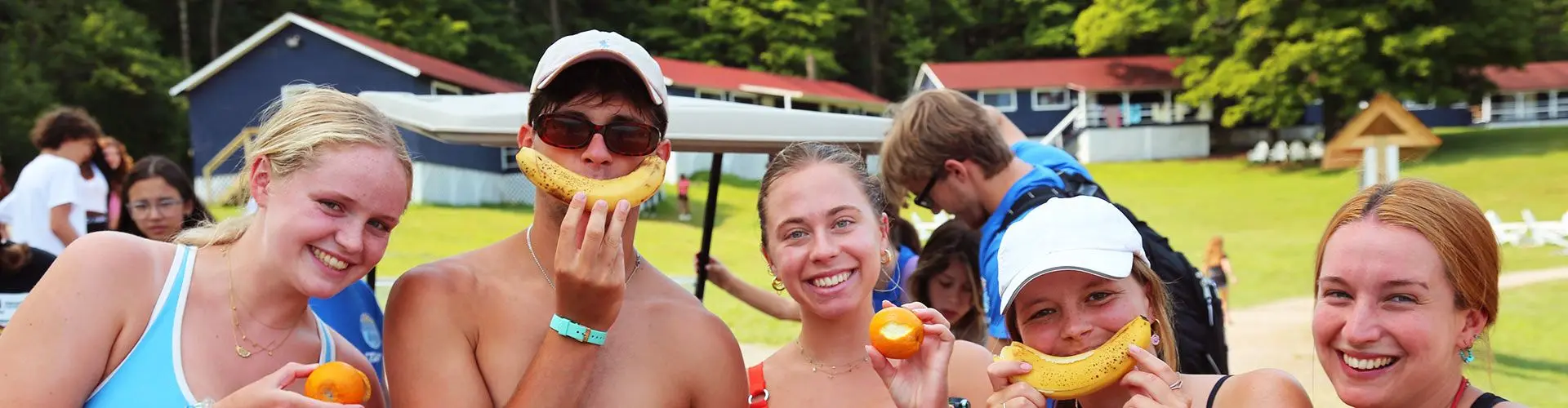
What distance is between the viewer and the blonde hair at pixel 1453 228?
8.63 ft

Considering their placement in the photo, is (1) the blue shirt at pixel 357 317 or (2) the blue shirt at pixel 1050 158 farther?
(2) the blue shirt at pixel 1050 158

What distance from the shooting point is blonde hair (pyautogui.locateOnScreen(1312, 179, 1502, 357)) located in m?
2.63

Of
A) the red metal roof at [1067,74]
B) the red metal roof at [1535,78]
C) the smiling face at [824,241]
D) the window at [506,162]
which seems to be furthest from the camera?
the red metal roof at [1535,78]

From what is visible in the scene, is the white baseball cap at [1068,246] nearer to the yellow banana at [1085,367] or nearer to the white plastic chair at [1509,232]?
the yellow banana at [1085,367]

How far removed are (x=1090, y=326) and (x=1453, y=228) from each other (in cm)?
90

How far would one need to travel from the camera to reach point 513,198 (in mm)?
37312

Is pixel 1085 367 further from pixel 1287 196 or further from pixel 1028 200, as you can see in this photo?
pixel 1287 196

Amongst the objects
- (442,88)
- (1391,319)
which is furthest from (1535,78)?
(1391,319)

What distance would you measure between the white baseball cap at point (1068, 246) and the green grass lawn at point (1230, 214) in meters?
10.8

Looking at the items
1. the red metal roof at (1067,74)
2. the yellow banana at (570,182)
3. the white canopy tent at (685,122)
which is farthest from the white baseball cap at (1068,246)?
the red metal roof at (1067,74)

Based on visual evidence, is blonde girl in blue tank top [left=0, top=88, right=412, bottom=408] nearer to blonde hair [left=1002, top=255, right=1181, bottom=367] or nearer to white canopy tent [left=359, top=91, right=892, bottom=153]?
white canopy tent [left=359, top=91, right=892, bottom=153]

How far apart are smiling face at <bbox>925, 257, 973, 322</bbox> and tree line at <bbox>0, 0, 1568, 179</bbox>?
1565 inches

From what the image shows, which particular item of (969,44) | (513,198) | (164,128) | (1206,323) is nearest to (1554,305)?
(1206,323)

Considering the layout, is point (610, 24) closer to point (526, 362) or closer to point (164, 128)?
point (164, 128)
